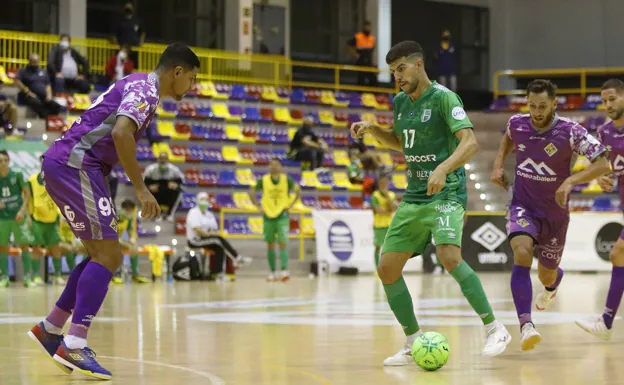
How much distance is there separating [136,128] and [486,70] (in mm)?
33054

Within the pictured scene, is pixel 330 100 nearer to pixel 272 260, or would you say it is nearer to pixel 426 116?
pixel 272 260

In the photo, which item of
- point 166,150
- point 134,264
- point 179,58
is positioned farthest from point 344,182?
point 179,58

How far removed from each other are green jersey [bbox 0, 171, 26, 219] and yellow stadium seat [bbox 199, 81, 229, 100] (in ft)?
30.5

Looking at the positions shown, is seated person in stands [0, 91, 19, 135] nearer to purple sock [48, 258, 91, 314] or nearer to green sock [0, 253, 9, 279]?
green sock [0, 253, 9, 279]

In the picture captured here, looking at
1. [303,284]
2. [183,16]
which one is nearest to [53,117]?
[303,284]

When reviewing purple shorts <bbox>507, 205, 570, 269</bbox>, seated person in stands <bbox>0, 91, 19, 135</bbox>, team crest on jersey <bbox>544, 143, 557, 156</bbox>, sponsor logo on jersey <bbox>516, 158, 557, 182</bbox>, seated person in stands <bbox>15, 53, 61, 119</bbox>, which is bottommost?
purple shorts <bbox>507, 205, 570, 269</bbox>

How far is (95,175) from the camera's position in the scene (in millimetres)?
6988

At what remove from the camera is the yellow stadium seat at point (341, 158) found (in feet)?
93.7

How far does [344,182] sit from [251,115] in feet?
9.84

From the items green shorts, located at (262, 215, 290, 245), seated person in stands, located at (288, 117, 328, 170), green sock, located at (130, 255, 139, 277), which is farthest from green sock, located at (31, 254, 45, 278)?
seated person in stands, located at (288, 117, 328, 170)

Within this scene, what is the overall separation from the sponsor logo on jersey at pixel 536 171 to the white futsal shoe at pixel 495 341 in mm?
1586

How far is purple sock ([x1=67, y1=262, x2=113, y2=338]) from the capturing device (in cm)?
692

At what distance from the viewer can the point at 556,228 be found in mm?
8914

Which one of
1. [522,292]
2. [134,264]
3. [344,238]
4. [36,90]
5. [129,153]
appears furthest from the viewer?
[344,238]
